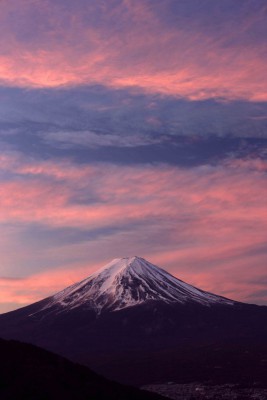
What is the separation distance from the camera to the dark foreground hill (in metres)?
43.8

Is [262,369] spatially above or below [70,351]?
below

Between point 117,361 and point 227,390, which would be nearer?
point 227,390

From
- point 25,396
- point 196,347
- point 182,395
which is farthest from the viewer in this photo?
point 196,347

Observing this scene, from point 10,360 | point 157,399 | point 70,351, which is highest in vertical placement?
point 70,351

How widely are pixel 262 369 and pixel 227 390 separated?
23.5 metres

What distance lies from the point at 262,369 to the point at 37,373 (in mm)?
100123

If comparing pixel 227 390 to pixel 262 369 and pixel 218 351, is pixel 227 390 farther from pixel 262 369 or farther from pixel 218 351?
pixel 218 351

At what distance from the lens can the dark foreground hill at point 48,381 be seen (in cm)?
4384

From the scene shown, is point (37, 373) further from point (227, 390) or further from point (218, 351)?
point (218, 351)

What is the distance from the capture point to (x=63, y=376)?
4759 centimetres

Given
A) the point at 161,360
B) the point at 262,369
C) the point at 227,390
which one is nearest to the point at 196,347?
the point at 161,360

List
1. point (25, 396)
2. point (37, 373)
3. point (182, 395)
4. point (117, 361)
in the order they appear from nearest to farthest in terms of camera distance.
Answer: point (25, 396), point (37, 373), point (182, 395), point (117, 361)

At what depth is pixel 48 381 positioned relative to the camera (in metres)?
45.3

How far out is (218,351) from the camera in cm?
16400
